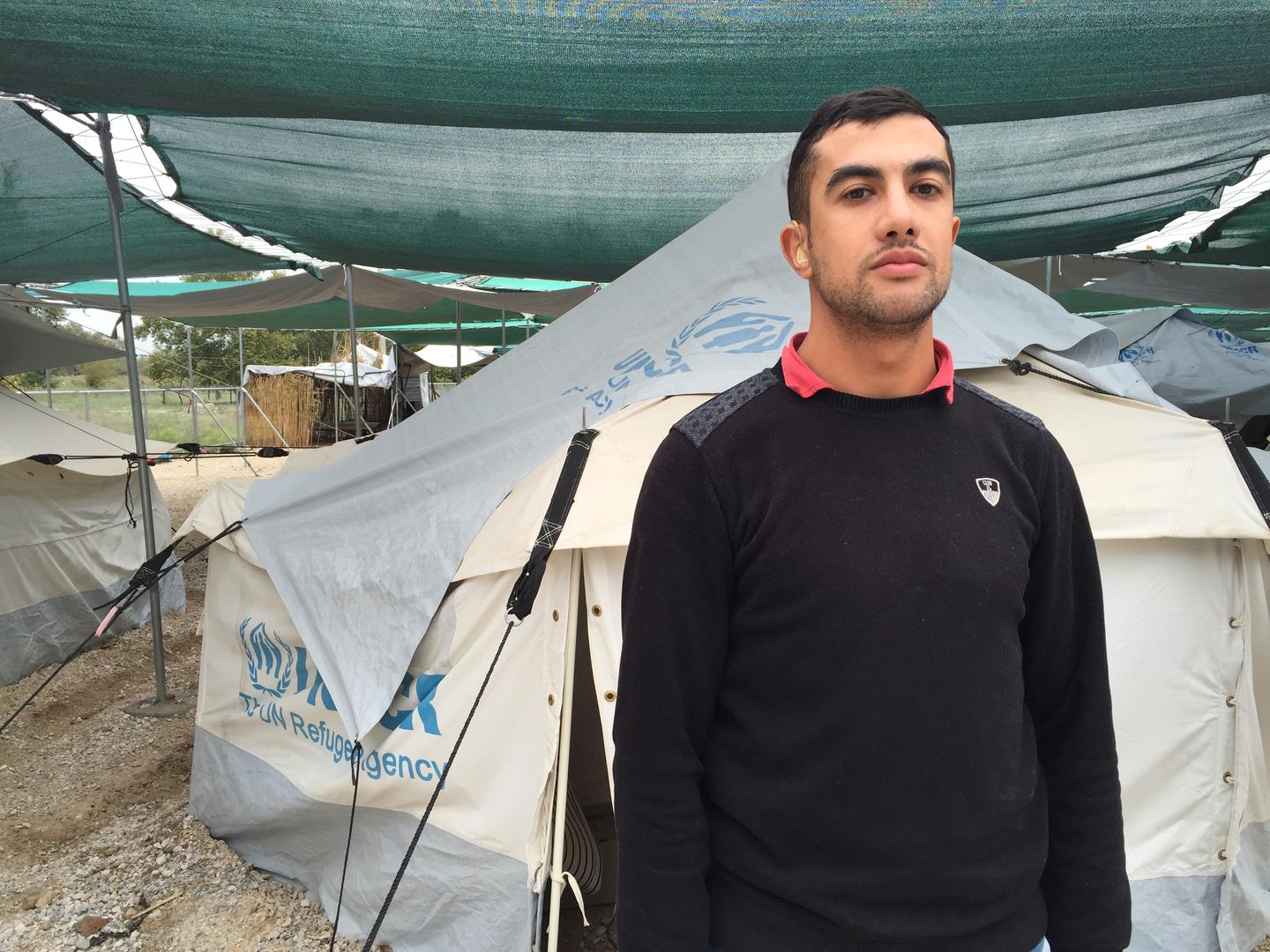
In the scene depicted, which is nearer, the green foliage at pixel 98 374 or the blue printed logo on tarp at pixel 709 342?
the blue printed logo on tarp at pixel 709 342

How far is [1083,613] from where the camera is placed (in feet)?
3.42

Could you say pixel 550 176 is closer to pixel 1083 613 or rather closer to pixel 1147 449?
pixel 1147 449

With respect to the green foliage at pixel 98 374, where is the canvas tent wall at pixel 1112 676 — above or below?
below

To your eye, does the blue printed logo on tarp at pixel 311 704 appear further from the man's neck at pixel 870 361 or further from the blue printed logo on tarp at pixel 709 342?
the man's neck at pixel 870 361

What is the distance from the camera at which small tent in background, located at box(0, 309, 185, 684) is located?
15.3 feet

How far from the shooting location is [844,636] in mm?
901

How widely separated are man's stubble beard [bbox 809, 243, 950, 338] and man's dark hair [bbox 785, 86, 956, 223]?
0.34 feet

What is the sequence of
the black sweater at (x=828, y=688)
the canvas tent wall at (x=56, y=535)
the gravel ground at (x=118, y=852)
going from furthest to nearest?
1. the canvas tent wall at (x=56, y=535)
2. the gravel ground at (x=118, y=852)
3. the black sweater at (x=828, y=688)

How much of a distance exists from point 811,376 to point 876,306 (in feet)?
0.35

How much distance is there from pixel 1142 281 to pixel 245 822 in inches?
292

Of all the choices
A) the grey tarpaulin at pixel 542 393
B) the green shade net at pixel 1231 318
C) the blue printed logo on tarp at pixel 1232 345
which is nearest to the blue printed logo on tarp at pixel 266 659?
the grey tarpaulin at pixel 542 393

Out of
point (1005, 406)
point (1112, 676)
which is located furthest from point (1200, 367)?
point (1005, 406)

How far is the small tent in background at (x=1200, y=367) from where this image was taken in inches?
227

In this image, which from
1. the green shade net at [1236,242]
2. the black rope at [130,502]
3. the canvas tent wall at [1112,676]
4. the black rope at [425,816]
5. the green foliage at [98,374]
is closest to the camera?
the black rope at [425,816]
